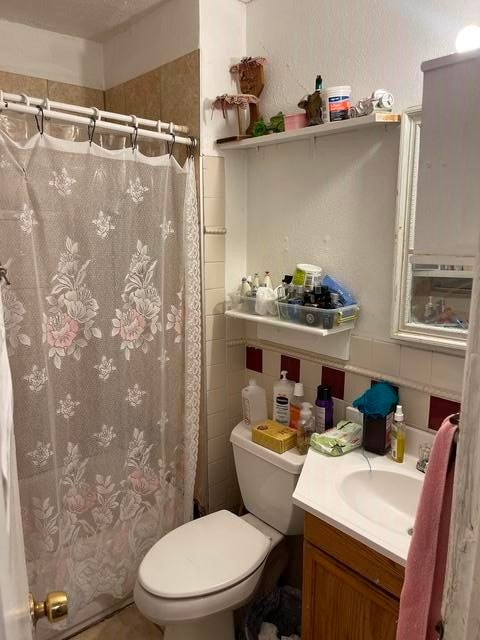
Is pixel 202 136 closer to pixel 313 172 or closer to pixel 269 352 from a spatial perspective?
pixel 313 172

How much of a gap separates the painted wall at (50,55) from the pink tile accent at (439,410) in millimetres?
2049

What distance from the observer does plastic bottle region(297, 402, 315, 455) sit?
5.53ft

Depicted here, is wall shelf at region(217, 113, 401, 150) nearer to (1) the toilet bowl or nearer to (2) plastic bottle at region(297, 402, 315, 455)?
(2) plastic bottle at region(297, 402, 315, 455)

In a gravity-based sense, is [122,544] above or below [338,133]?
below

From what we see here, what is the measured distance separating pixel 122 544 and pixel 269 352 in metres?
0.96

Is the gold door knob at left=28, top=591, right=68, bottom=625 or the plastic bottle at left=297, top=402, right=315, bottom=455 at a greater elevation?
the gold door knob at left=28, top=591, right=68, bottom=625

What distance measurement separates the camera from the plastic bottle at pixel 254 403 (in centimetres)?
192

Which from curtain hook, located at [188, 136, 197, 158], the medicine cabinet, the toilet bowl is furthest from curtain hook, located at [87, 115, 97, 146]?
the toilet bowl

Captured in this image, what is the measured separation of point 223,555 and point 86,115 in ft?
5.10

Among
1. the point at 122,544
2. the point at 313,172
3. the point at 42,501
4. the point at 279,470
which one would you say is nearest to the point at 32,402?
the point at 42,501

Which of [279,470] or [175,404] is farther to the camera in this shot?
[175,404]

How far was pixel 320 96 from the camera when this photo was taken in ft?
5.18

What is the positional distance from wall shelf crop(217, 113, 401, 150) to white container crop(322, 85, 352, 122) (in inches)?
1.3

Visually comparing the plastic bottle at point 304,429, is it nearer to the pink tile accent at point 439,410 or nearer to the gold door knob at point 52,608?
the pink tile accent at point 439,410
